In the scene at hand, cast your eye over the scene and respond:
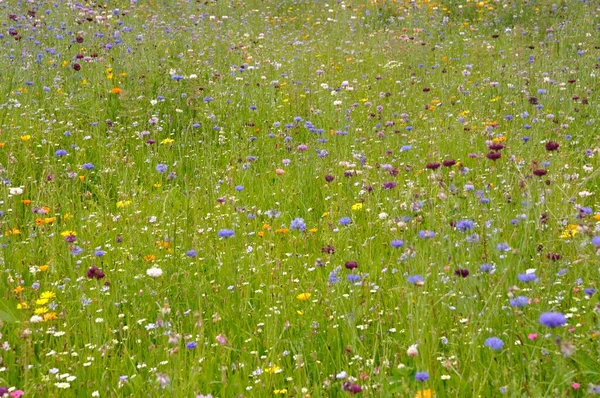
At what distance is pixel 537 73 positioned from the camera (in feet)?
17.8

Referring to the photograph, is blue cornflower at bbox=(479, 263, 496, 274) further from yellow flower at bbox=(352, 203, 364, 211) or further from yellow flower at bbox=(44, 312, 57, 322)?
yellow flower at bbox=(44, 312, 57, 322)

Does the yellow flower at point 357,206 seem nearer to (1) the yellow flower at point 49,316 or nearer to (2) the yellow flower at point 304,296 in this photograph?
(2) the yellow flower at point 304,296

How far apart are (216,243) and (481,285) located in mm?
1296

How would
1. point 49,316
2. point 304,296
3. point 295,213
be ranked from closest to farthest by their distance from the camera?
point 49,316 < point 304,296 < point 295,213

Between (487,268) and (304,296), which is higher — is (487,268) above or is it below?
above

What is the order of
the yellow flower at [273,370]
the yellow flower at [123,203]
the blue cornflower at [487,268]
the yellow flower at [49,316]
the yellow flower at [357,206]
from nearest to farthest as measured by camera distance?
1. the yellow flower at [273,370]
2. the blue cornflower at [487,268]
3. the yellow flower at [49,316]
4. the yellow flower at [357,206]
5. the yellow flower at [123,203]

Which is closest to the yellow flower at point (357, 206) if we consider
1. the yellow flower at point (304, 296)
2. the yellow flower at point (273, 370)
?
the yellow flower at point (304, 296)

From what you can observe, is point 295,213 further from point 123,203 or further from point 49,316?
point 49,316

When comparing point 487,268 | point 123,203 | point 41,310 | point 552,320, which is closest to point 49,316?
point 41,310

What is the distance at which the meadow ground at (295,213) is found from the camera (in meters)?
1.95

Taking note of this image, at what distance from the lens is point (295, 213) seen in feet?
11.3

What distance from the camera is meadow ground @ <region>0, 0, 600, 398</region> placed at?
6.39ft

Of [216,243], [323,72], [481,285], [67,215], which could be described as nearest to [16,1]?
[323,72]

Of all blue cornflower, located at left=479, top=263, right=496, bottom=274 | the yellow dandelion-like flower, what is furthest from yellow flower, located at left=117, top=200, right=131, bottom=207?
blue cornflower, located at left=479, top=263, right=496, bottom=274
